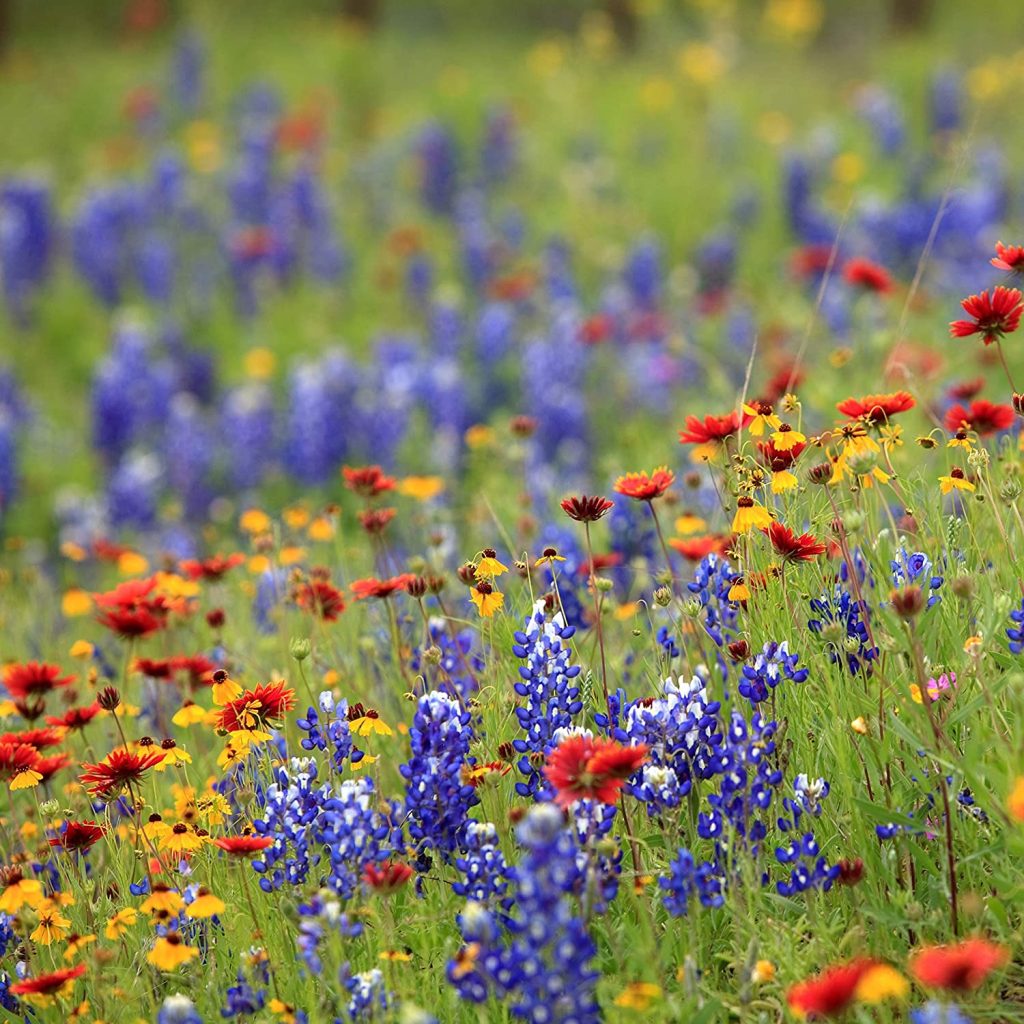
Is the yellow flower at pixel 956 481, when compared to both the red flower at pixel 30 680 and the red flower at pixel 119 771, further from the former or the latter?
the red flower at pixel 30 680

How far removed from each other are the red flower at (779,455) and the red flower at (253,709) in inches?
33.6

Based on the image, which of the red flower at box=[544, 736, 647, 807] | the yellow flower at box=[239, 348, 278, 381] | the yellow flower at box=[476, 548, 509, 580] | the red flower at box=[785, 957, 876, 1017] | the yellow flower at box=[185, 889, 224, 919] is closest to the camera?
the red flower at box=[785, 957, 876, 1017]

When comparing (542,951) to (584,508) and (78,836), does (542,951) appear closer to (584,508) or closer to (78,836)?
(584,508)

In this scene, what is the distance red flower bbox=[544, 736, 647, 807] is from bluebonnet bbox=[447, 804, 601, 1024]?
0.08 meters

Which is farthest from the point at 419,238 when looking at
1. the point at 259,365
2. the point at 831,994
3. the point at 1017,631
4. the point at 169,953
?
the point at 831,994

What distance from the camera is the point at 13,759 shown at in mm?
2074

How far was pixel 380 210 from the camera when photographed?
9648mm

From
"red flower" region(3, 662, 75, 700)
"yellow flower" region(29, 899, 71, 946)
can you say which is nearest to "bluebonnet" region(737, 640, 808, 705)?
"yellow flower" region(29, 899, 71, 946)

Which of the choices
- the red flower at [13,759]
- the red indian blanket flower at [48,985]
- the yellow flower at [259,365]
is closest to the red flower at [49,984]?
the red indian blanket flower at [48,985]

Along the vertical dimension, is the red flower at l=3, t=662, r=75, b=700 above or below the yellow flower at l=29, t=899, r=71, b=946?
above

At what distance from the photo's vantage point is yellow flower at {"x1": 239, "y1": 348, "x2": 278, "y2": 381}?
6.65 meters

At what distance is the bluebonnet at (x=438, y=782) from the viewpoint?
6.56ft

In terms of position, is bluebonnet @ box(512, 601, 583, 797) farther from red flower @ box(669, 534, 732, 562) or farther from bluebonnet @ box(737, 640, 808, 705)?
red flower @ box(669, 534, 732, 562)

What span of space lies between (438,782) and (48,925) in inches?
24.0
